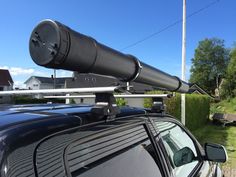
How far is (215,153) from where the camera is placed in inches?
136

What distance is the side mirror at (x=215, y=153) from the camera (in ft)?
11.2

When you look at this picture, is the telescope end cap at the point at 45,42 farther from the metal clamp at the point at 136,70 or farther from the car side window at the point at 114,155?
the metal clamp at the point at 136,70

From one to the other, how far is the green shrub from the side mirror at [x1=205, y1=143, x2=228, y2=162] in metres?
10.1

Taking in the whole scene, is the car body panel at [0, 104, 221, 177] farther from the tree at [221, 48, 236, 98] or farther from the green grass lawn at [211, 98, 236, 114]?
the tree at [221, 48, 236, 98]

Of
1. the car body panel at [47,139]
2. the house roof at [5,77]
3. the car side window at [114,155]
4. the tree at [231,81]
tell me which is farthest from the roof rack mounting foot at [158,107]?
the house roof at [5,77]

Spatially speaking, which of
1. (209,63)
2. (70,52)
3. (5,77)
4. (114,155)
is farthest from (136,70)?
(209,63)

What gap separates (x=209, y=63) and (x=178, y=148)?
216 feet

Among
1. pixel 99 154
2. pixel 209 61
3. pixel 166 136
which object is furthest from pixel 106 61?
pixel 209 61

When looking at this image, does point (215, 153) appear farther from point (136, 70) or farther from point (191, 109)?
point (191, 109)

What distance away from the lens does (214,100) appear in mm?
47969

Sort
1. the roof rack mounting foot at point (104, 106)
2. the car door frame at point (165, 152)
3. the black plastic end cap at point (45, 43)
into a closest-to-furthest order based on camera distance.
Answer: the black plastic end cap at point (45, 43)
the roof rack mounting foot at point (104, 106)
the car door frame at point (165, 152)

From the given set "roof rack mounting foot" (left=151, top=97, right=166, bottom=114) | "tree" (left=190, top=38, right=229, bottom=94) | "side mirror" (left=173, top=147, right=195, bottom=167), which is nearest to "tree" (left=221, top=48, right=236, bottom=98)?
"tree" (left=190, top=38, right=229, bottom=94)

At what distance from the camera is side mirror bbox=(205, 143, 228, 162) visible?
3410 mm

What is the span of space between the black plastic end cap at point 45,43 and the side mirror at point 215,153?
2.33 meters
